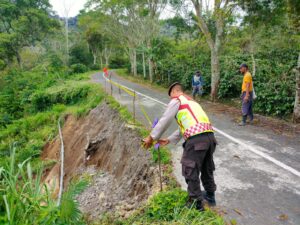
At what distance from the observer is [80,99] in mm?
15883

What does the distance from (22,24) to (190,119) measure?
3266 cm

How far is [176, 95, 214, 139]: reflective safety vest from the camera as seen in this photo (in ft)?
10.5

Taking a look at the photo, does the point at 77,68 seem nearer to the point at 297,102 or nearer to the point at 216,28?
the point at 216,28

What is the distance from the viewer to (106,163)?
7957 mm

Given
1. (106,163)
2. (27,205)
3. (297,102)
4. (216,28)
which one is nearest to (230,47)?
(216,28)

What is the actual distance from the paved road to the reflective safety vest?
4.45 feet

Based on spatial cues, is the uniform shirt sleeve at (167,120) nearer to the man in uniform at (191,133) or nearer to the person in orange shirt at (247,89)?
the man in uniform at (191,133)

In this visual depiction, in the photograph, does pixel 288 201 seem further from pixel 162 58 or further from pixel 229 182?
pixel 162 58

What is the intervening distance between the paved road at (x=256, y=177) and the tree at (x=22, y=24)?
29.4 meters

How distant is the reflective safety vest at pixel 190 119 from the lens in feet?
10.5

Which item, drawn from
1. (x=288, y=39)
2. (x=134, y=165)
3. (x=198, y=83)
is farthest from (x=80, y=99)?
(x=288, y=39)

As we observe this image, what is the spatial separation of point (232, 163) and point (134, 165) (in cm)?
233

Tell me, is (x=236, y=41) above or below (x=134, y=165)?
above

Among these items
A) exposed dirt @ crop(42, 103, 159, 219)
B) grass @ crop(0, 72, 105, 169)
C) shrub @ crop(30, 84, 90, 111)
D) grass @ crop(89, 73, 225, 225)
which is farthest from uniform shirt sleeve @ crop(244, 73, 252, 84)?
shrub @ crop(30, 84, 90, 111)
